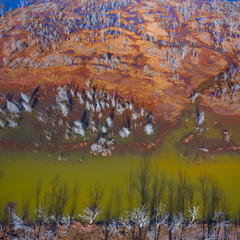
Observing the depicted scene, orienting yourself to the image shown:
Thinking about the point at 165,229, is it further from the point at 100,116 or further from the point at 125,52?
the point at 125,52

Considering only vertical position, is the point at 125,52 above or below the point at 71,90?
above

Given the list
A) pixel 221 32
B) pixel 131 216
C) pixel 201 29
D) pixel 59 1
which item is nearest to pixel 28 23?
pixel 59 1

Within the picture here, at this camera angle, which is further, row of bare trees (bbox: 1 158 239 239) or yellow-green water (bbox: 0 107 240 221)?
yellow-green water (bbox: 0 107 240 221)

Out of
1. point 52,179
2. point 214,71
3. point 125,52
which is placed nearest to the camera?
point 52,179

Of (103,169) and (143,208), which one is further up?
(103,169)

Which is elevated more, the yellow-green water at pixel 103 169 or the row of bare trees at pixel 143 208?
the yellow-green water at pixel 103 169

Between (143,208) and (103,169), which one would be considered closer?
(143,208)

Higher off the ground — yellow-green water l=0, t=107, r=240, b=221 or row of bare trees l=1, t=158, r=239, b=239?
yellow-green water l=0, t=107, r=240, b=221

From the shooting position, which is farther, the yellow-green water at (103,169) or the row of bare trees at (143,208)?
the yellow-green water at (103,169)
